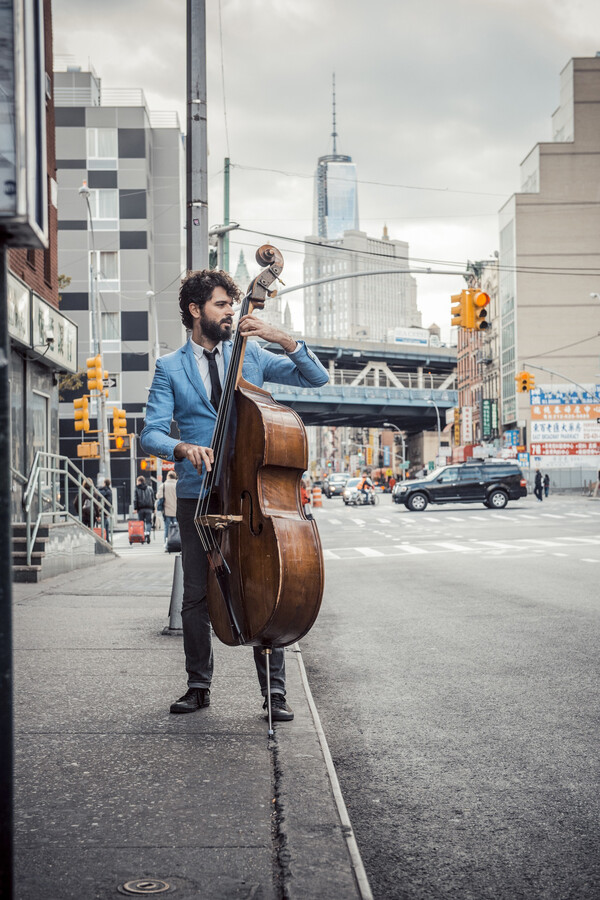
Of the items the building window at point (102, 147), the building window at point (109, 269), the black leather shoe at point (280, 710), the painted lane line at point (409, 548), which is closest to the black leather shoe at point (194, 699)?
the black leather shoe at point (280, 710)

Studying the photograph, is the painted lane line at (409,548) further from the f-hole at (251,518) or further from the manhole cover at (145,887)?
the manhole cover at (145,887)

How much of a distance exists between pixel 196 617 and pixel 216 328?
1317 millimetres

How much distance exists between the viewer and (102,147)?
182 feet

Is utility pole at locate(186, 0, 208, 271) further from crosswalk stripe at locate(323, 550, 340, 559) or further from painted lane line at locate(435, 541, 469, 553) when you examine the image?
painted lane line at locate(435, 541, 469, 553)

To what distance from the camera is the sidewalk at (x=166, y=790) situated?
2.53 metres

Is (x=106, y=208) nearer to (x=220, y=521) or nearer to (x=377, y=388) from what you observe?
(x=377, y=388)

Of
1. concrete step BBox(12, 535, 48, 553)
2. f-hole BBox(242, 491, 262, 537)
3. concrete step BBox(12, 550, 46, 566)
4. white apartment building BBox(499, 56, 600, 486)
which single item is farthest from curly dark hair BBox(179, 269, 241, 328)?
white apartment building BBox(499, 56, 600, 486)

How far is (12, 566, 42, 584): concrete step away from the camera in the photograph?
12.3 m

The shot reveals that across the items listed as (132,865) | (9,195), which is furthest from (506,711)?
(9,195)

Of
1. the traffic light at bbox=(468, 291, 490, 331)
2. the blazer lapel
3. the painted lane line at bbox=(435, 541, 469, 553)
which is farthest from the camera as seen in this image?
the traffic light at bbox=(468, 291, 490, 331)

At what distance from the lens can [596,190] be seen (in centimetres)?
8056

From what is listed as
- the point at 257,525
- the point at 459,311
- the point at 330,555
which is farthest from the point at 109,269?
the point at 257,525

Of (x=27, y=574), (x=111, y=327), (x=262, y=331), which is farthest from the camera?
(x=111, y=327)

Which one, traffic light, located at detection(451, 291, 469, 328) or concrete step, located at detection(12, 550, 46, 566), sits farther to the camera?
traffic light, located at detection(451, 291, 469, 328)
